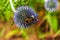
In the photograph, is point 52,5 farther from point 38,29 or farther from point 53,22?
point 38,29

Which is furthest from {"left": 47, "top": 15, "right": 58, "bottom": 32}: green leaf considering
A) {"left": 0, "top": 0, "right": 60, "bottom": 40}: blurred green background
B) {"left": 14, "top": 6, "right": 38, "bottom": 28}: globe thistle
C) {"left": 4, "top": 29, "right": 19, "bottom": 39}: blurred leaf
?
{"left": 14, "top": 6, "right": 38, "bottom": 28}: globe thistle

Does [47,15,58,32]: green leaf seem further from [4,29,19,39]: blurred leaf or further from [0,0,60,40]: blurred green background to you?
[4,29,19,39]: blurred leaf

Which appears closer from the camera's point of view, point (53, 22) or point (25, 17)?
point (25, 17)

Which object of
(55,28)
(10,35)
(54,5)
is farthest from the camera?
(10,35)

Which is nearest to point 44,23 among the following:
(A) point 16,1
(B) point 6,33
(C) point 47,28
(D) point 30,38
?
(C) point 47,28

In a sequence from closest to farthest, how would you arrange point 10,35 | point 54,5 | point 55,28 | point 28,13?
point 28,13, point 54,5, point 55,28, point 10,35

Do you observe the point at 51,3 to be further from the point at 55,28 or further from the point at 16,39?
the point at 16,39

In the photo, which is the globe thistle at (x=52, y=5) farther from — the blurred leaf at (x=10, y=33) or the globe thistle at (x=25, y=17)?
the blurred leaf at (x=10, y=33)

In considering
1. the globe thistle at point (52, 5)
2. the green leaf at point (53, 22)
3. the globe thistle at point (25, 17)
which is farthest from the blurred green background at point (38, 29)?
the globe thistle at point (25, 17)

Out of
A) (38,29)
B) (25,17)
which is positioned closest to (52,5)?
(25,17)
